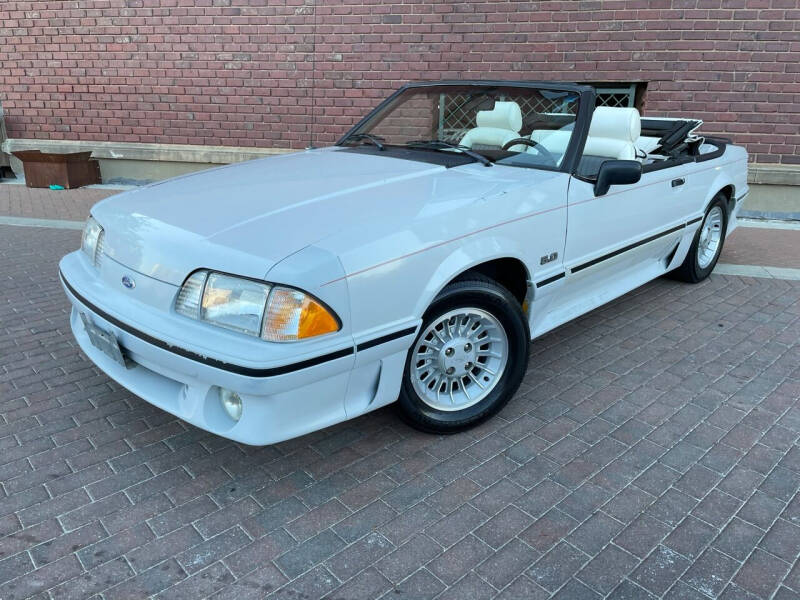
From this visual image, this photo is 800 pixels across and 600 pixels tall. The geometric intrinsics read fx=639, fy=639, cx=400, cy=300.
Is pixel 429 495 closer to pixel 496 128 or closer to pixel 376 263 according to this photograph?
pixel 376 263

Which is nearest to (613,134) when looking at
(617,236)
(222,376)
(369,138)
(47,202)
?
(617,236)

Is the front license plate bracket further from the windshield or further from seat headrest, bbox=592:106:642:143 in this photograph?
seat headrest, bbox=592:106:642:143

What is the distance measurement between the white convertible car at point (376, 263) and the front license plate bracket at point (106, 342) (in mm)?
12

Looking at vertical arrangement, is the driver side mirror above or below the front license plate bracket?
above

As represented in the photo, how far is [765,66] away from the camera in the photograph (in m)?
7.13

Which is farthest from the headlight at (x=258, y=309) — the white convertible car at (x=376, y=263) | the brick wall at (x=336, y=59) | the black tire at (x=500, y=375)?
the brick wall at (x=336, y=59)

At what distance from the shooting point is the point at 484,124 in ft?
12.2

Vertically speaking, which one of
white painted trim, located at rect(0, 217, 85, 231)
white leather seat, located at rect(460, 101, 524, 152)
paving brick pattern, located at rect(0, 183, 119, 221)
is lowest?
white painted trim, located at rect(0, 217, 85, 231)

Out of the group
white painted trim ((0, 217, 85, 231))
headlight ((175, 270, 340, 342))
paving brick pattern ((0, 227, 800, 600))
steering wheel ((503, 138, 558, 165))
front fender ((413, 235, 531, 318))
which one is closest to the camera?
paving brick pattern ((0, 227, 800, 600))

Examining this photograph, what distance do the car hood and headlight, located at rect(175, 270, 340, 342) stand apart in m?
0.06

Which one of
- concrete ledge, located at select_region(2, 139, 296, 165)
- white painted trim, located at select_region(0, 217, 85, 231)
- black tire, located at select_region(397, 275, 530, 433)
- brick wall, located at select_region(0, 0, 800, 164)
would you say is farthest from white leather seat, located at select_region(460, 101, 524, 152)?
concrete ledge, located at select_region(2, 139, 296, 165)

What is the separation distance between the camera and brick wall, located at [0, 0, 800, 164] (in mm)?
7188

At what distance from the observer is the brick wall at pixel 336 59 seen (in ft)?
23.6

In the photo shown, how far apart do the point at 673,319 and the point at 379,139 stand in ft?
7.86
